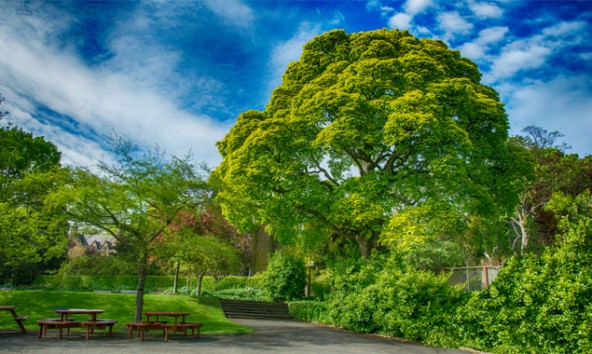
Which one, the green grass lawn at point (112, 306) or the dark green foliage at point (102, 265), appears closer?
the dark green foliage at point (102, 265)

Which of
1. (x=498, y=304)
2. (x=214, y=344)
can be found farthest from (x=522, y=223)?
(x=214, y=344)

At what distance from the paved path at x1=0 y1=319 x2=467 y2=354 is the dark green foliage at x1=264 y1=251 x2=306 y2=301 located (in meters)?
12.7

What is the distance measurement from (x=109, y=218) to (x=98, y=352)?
6590 mm

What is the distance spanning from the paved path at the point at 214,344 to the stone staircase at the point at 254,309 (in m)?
9.47

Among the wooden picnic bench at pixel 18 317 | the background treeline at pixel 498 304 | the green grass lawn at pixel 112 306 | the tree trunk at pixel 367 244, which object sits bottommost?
the green grass lawn at pixel 112 306

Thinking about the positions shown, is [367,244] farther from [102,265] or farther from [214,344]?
[102,265]

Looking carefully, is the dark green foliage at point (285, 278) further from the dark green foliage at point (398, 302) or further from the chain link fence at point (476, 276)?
the chain link fence at point (476, 276)

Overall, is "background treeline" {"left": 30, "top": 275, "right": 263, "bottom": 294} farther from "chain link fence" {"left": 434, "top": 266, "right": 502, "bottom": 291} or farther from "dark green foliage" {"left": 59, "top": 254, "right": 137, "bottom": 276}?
"chain link fence" {"left": 434, "top": 266, "right": 502, "bottom": 291}

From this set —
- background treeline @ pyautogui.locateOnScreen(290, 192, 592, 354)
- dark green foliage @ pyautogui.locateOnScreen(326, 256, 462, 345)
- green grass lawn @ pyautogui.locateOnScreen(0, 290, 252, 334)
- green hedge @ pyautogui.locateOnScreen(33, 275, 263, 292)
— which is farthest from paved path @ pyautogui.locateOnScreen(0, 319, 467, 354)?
green hedge @ pyautogui.locateOnScreen(33, 275, 263, 292)

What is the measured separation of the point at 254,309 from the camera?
2611cm

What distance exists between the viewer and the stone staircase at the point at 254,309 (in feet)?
82.0

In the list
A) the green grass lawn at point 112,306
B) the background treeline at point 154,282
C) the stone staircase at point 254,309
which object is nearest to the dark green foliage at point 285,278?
the stone staircase at point 254,309

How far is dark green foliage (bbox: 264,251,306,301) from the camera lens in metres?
28.7

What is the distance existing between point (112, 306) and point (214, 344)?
10058 mm
